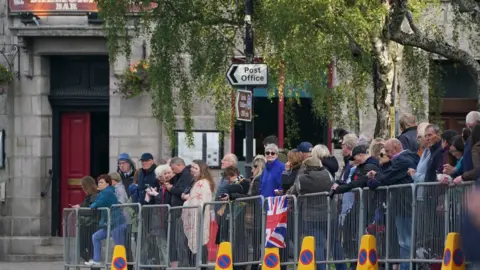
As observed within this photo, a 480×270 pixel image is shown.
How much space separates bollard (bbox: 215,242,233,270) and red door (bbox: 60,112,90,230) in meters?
10.7

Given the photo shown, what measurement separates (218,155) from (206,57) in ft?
19.8

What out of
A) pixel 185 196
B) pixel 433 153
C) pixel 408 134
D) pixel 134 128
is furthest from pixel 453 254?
pixel 134 128

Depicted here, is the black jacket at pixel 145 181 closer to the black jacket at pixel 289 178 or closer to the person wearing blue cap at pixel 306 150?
the black jacket at pixel 289 178

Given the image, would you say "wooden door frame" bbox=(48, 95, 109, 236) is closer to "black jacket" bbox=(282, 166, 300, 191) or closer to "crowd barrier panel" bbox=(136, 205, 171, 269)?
"crowd barrier panel" bbox=(136, 205, 171, 269)

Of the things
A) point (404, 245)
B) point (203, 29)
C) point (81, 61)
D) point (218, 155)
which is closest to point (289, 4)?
point (203, 29)

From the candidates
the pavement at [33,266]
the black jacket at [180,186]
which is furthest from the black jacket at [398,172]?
the pavement at [33,266]

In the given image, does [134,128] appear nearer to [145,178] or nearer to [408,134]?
[145,178]

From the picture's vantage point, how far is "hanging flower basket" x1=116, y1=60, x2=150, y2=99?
29.7 m

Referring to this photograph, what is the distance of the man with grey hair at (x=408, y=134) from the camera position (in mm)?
19562

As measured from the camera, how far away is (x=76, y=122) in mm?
31375

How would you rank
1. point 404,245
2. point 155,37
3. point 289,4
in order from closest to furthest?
point 404,245
point 289,4
point 155,37

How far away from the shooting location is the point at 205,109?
30.0 metres

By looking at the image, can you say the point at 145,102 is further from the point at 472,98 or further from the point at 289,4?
the point at 289,4

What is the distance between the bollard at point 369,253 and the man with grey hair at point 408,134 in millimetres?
1925
